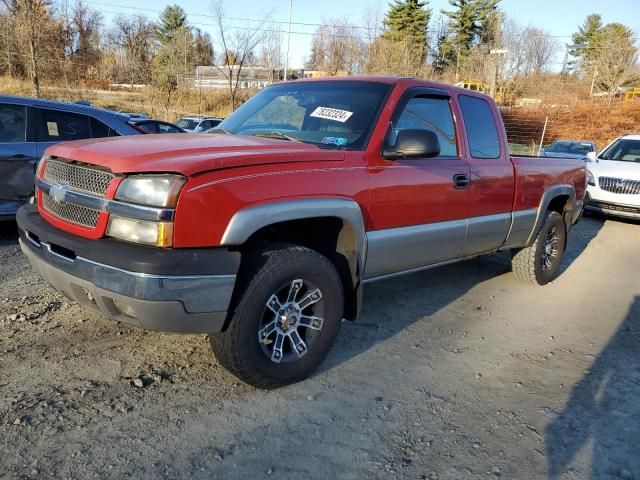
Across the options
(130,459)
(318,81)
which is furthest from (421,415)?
(318,81)

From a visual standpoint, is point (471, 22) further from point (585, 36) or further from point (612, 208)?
point (612, 208)

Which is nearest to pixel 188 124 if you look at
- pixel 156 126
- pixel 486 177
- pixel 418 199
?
pixel 156 126

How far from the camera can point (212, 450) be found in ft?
8.35

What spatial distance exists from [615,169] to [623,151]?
4.40 feet

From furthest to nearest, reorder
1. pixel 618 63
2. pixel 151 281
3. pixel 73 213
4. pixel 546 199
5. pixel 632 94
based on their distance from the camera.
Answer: pixel 618 63 → pixel 632 94 → pixel 546 199 → pixel 73 213 → pixel 151 281

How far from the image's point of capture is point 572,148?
16.3 m

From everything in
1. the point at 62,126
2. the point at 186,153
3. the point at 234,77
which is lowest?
the point at 62,126

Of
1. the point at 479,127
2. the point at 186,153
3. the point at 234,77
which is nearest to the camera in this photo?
the point at 186,153

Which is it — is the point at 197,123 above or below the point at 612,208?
above

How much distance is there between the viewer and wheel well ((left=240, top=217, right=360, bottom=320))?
10.6ft

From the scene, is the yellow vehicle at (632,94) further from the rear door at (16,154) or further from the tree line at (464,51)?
the rear door at (16,154)

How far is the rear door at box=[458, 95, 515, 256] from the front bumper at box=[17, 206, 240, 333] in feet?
7.99

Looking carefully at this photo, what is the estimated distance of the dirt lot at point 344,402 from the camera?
2.51 m

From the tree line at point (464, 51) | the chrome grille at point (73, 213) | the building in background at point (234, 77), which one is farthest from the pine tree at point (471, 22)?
the chrome grille at point (73, 213)
